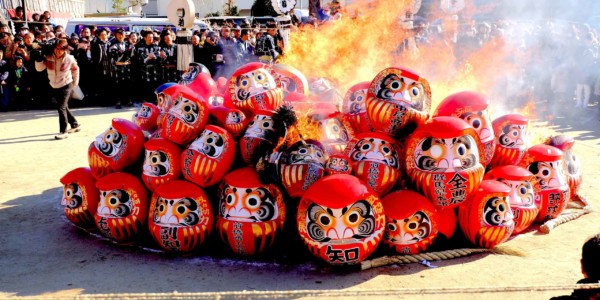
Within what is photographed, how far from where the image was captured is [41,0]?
23.2 meters

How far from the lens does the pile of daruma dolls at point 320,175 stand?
4.39 meters

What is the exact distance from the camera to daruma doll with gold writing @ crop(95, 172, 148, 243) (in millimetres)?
4848

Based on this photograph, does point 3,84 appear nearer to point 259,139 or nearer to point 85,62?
point 85,62

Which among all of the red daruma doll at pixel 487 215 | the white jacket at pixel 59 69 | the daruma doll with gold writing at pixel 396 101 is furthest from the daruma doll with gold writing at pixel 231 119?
the white jacket at pixel 59 69

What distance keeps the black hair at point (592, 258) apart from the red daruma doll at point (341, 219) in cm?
169

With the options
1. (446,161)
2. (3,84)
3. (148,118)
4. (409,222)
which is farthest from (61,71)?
(446,161)

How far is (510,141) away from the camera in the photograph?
5.18 m

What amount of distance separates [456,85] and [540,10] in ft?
32.8

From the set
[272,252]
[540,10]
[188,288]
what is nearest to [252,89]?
[272,252]

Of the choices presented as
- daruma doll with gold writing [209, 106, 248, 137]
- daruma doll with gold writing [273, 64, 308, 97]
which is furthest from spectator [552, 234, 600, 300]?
daruma doll with gold writing [273, 64, 308, 97]

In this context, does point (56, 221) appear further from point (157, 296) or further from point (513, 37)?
point (513, 37)

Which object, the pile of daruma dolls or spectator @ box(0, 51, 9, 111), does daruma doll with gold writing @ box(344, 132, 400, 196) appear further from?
spectator @ box(0, 51, 9, 111)

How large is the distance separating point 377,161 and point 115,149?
98.5 inches

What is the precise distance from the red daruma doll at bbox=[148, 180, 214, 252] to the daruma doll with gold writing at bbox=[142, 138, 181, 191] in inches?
5.9
